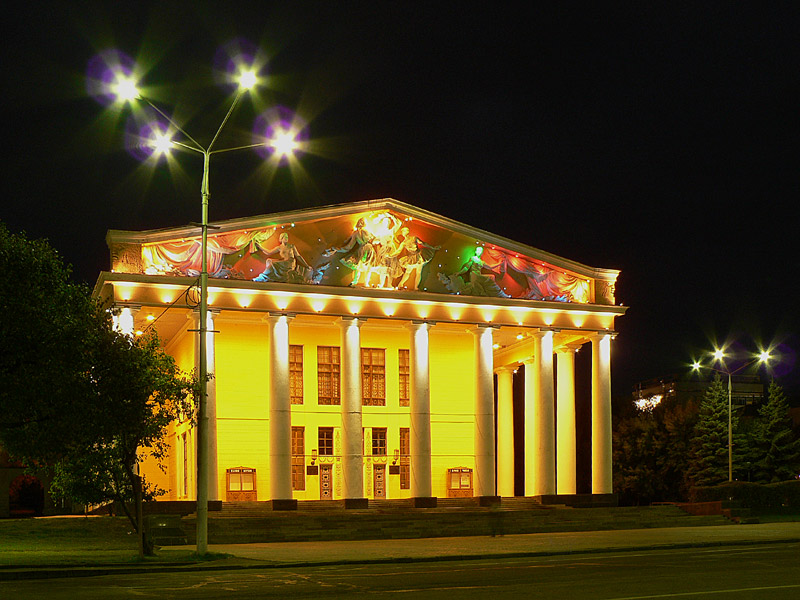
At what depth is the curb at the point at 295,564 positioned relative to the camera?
20.8 meters

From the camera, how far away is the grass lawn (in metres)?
24.5

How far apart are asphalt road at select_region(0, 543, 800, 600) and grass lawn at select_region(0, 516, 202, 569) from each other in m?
4.18

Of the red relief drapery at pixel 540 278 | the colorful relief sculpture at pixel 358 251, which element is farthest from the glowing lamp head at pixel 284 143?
the red relief drapery at pixel 540 278

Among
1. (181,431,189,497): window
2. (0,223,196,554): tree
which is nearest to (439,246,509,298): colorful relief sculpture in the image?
(181,431,189,497): window

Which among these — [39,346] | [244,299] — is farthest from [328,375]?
[39,346]

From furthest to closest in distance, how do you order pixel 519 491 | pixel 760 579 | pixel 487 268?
pixel 519 491, pixel 487 268, pixel 760 579

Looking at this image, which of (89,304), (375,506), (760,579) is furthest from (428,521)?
(760,579)

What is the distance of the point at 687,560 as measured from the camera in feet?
74.2

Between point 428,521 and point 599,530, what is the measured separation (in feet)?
22.7

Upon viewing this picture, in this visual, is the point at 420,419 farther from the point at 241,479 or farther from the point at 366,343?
the point at 241,479

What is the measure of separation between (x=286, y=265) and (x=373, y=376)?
10.6m

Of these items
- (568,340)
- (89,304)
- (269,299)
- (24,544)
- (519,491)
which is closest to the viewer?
(89,304)

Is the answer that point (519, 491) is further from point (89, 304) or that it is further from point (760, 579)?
point (760, 579)

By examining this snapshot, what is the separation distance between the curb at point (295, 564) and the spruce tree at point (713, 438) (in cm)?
3187
